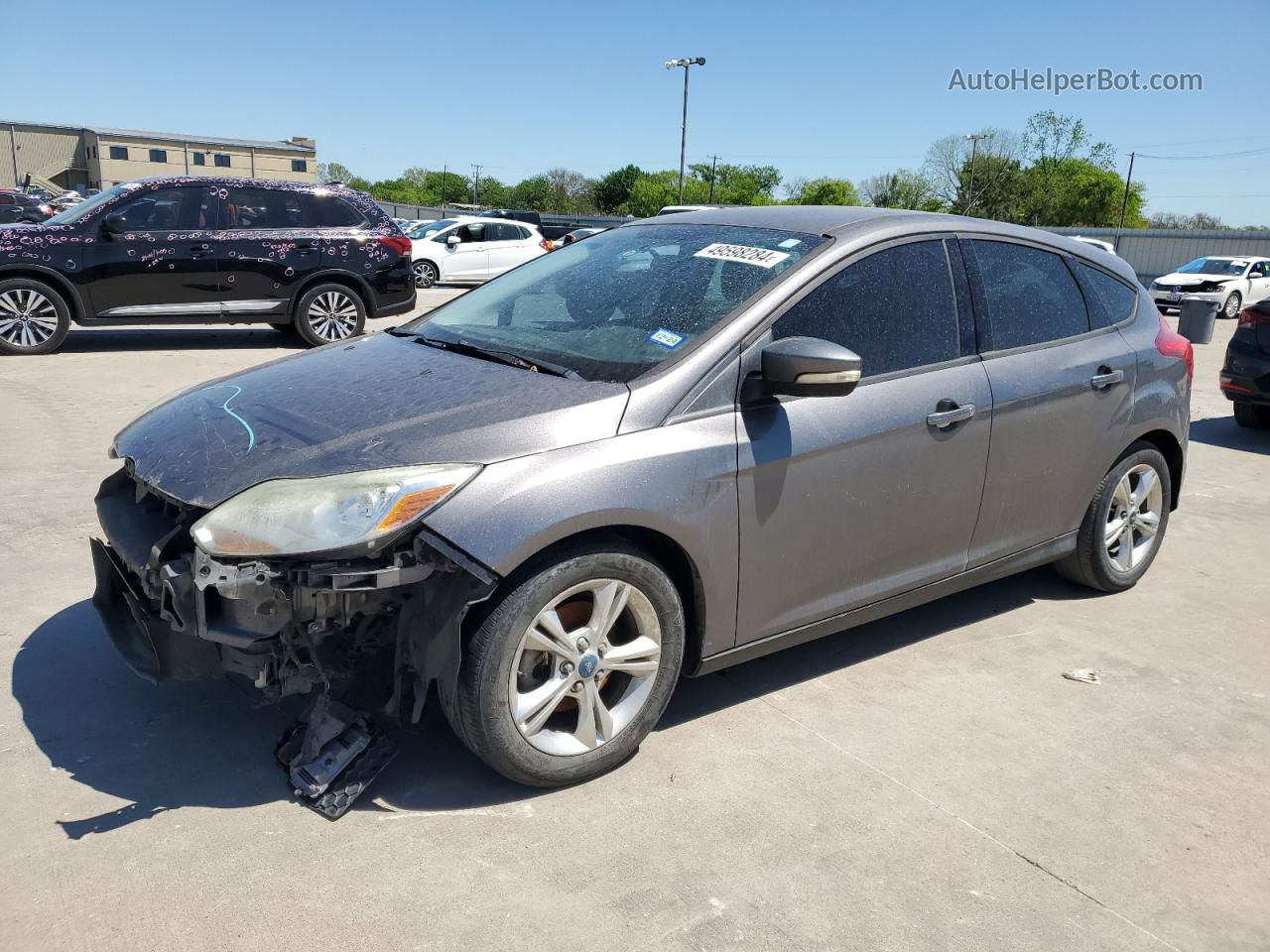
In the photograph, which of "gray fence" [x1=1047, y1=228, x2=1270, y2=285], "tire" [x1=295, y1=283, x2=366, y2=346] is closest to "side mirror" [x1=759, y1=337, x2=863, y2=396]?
"tire" [x1=295, y1=283, x2=366, y2=346]

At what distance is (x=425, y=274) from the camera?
2164 cm

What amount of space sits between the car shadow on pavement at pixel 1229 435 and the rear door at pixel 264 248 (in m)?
8.82

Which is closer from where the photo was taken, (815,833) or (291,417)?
(815,833)

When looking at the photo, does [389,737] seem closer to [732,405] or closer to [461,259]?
[732,405]

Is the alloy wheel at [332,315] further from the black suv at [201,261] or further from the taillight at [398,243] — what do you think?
the taillight at [398,243]

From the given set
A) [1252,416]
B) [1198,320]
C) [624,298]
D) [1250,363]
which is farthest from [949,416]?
[1198,320]

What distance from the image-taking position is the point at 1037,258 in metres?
4.31

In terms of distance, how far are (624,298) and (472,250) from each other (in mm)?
19144

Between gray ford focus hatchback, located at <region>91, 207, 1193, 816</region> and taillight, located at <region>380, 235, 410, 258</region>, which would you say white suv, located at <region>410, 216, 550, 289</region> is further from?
gray ford focus hatchback, located at <region>91, 207, 1193, 816</region>

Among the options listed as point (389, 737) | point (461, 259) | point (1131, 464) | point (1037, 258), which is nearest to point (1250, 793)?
point (1131, 464)

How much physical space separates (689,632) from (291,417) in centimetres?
139

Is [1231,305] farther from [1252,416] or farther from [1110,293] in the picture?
[1110,293]

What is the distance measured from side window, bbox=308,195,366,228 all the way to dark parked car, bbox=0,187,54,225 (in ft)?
46.8

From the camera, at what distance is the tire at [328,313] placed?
11234 mm
